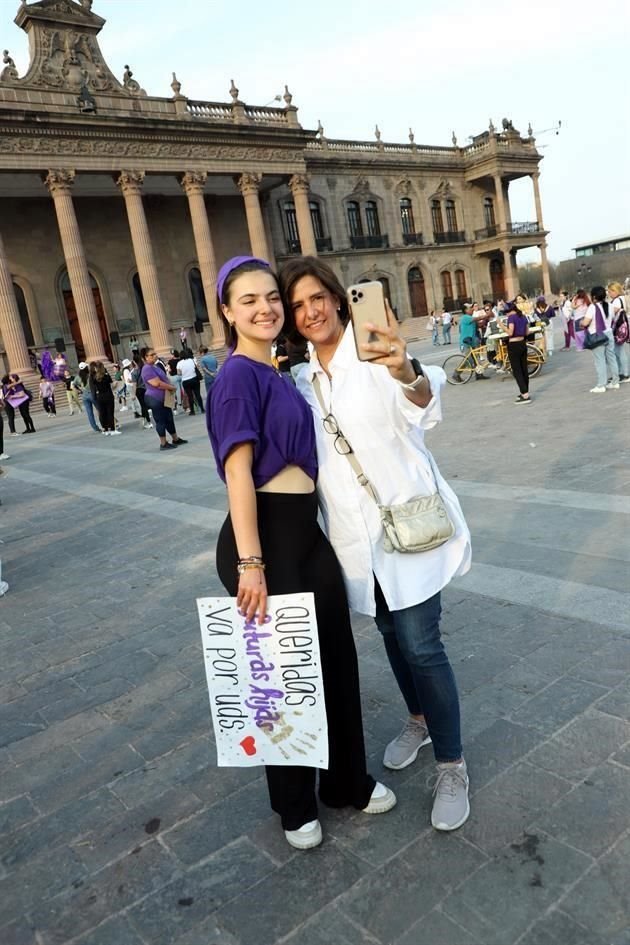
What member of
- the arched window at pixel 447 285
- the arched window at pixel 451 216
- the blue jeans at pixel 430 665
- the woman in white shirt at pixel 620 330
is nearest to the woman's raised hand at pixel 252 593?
the blue jeans at pixel 430 665

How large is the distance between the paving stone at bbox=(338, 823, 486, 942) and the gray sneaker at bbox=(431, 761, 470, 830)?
0.15ft

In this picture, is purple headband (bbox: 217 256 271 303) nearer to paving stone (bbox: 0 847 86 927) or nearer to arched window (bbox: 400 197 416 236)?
paving stone (bbox: 0 847 86 927)

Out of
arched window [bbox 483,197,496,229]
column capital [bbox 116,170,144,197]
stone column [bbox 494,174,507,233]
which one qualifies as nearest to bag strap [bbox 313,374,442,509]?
column capital [bbox 116,170,144,197]

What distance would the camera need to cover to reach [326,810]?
8.19 feet

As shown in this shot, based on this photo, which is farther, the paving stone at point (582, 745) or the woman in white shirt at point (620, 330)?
the woman in white shirt at point (620, 330)

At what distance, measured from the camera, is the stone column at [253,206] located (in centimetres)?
3225

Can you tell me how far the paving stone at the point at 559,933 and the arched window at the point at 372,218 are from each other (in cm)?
4380

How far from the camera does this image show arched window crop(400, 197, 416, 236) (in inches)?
1743

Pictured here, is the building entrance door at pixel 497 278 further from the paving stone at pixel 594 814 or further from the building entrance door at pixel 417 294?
the paving stone at pixel 594 814

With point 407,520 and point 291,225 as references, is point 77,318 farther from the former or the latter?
point 407,520

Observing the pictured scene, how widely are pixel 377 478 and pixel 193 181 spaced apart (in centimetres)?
3181

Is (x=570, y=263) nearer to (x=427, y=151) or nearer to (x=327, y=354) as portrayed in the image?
(x=427, y=151)

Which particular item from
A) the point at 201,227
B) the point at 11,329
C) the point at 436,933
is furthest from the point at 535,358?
the point at 201,227

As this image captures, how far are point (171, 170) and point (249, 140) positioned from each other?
4747mm
